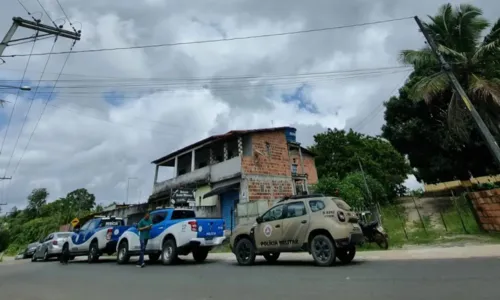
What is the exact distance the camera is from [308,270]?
812cm

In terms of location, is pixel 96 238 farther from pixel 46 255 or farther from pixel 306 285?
pixel 306 285

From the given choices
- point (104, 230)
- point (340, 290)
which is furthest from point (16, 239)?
point (340, 290)

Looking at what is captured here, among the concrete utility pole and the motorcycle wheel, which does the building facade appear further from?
the concrete utility pole

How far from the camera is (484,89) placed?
46.0ft

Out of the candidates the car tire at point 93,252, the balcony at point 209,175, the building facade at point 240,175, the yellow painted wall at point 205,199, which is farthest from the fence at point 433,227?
the car tire at point 93,252

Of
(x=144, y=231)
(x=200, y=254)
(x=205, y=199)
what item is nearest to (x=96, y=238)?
(x=144, y=231)

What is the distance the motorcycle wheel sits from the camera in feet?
38.9

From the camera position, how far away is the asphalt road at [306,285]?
205 inches

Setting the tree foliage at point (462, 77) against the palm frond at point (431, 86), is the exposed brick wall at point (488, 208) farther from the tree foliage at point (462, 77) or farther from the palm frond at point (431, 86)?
the palm frond at point (431, 86)

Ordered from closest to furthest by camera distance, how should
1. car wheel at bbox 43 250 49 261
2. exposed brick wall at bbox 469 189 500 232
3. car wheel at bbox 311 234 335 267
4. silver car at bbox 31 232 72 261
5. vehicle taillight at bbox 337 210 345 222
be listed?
car wheel at bbox 311 234 335 267 < vehicle taillight at bbox 337 210 345 222 < exposed brick wall at bbox 469 189 500 232 < silver car at bbox 31 232 72 261 < car wheel at bbox 43 250 49 261

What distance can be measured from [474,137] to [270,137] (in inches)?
534

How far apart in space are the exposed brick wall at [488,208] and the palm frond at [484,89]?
3.82 m

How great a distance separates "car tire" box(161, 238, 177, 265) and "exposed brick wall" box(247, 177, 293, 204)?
9521 mm

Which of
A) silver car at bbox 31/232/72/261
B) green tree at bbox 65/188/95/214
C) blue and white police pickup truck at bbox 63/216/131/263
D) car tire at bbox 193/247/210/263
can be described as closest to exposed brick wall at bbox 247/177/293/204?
blue and white police pickup truck at bbox 63/216/131/263
